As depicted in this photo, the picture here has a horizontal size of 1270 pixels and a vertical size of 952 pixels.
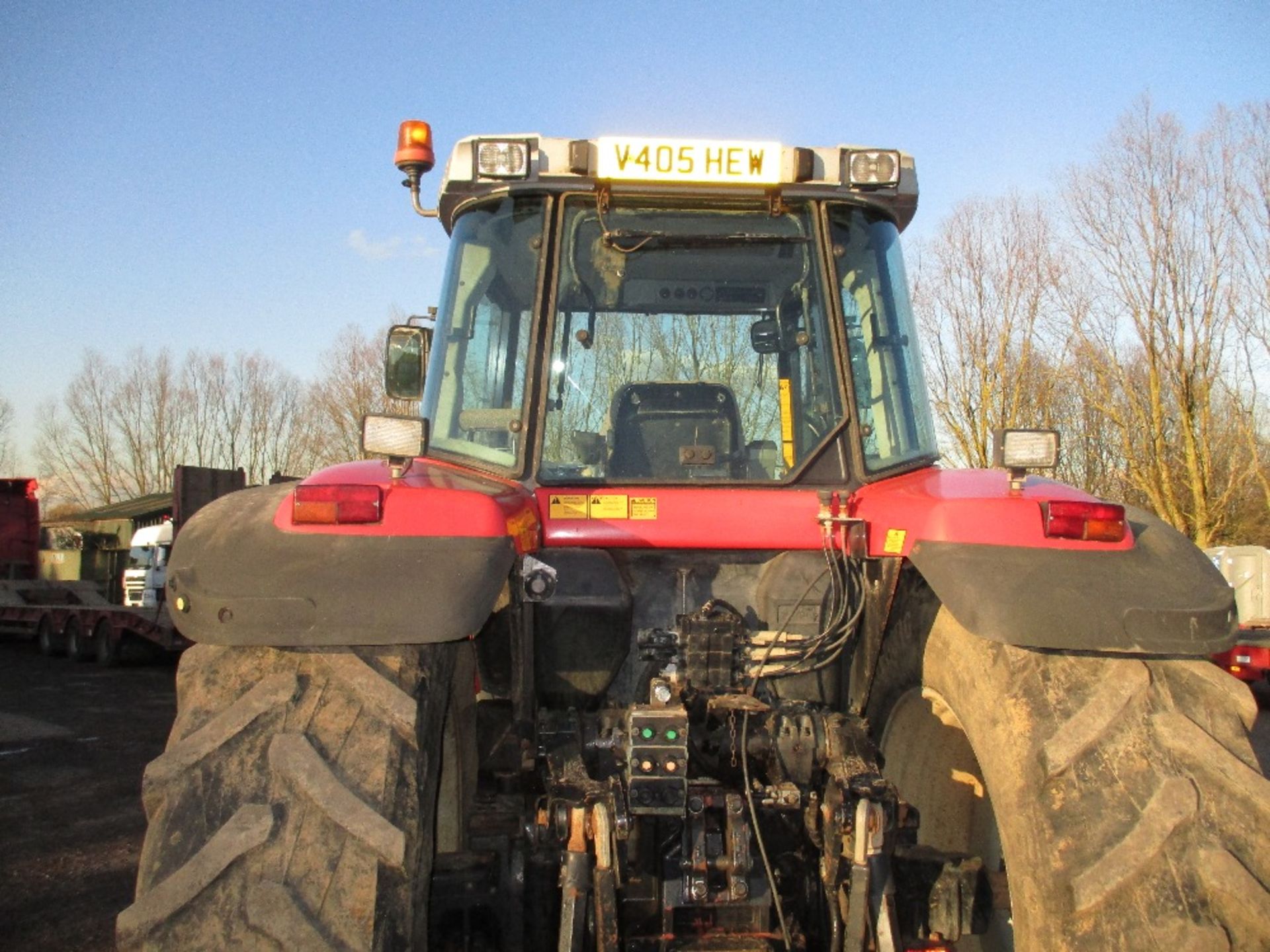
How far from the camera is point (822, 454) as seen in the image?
11.1 feet

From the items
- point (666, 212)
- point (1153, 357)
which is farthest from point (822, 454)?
point (1153, 357)

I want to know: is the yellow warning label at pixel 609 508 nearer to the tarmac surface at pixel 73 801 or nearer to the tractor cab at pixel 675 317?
the tractor cab at pixel 675 317

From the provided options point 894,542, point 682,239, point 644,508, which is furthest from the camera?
point 682,239

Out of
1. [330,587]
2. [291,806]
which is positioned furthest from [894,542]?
[291,806]

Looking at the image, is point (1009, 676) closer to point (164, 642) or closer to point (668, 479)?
point (668, 479)

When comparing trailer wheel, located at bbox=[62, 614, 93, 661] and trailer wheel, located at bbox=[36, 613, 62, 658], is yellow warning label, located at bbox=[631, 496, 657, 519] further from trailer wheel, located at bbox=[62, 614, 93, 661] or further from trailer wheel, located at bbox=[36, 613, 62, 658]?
trailer wheel, located at bbox=[36, 613, 62, 658]

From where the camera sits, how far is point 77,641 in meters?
16.5

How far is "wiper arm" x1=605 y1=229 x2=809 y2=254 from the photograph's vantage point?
3.43 meters

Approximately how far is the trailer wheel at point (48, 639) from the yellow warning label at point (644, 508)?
55.9 ft

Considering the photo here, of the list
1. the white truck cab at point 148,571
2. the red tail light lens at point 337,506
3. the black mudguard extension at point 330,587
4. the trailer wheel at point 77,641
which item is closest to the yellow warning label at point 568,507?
the black mudguard extension at point 330,587

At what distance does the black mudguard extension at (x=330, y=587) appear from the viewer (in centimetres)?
233

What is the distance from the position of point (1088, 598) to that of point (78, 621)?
17.0 m

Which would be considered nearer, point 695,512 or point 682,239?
point 695,512

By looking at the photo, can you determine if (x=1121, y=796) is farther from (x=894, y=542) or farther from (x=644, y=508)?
(x=644, y=508)
